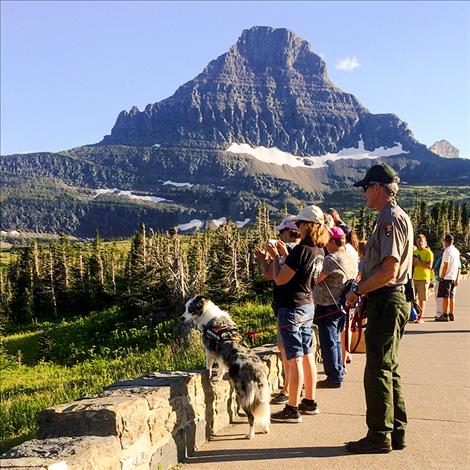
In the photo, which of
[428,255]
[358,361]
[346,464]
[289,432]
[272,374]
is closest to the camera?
[346,464]

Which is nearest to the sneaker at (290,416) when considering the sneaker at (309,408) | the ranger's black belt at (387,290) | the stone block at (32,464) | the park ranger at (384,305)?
the sneaker at (309,408)

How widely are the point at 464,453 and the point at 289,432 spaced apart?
1.76 m

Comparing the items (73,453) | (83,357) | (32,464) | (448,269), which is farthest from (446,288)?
(83,357)

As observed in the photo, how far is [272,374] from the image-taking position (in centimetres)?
755

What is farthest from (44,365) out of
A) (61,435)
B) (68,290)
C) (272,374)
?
(68,290)

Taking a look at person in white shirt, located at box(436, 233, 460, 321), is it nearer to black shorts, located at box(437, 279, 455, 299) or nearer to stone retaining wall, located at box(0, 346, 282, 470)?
black shorts, located at box(437, 279, 455, 299)

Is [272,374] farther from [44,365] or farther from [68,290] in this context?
[68,290]

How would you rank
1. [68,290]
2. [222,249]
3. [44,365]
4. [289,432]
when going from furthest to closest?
[68,290], [222,249], [44,365], [289,432]

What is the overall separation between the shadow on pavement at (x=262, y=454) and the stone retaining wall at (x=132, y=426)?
0.18 m

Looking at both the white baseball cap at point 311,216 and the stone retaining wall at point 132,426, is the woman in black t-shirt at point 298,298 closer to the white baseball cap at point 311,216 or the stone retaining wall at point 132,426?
the white baseball cap at point 311,216

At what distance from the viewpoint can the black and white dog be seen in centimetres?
562

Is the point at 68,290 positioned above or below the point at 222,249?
below

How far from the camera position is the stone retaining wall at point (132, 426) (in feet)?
12.5

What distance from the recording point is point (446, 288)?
45.7 ft
